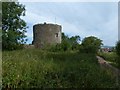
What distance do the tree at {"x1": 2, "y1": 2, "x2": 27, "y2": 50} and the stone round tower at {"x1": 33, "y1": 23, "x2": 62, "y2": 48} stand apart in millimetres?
6436

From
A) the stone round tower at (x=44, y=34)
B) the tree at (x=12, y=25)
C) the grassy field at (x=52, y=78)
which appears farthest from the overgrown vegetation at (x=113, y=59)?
the stone round tower at (x=44, y=34)

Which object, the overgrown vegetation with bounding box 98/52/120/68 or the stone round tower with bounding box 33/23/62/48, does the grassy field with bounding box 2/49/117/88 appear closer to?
the overgrown vegetation with bounding box 98/52/120/68

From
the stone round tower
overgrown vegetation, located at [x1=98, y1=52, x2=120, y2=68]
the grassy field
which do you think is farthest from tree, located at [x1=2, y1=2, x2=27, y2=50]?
the grassy field

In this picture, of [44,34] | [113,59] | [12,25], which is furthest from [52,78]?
[44,34]

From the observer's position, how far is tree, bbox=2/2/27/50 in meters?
25.4

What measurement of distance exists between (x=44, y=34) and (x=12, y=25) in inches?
275

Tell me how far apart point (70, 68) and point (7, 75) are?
1.68 metres

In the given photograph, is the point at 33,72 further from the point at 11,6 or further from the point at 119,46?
the point at 11,6

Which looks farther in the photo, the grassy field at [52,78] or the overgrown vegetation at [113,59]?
the overgrown vegetation at [113,59]

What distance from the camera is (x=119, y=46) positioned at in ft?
39.0

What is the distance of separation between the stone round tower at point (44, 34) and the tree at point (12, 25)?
6.44 meters

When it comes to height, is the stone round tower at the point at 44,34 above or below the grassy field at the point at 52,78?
above

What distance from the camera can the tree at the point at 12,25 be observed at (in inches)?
1001

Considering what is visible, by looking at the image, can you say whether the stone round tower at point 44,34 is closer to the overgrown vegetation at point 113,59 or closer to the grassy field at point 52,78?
the overgrown vegetation at point 113,59
